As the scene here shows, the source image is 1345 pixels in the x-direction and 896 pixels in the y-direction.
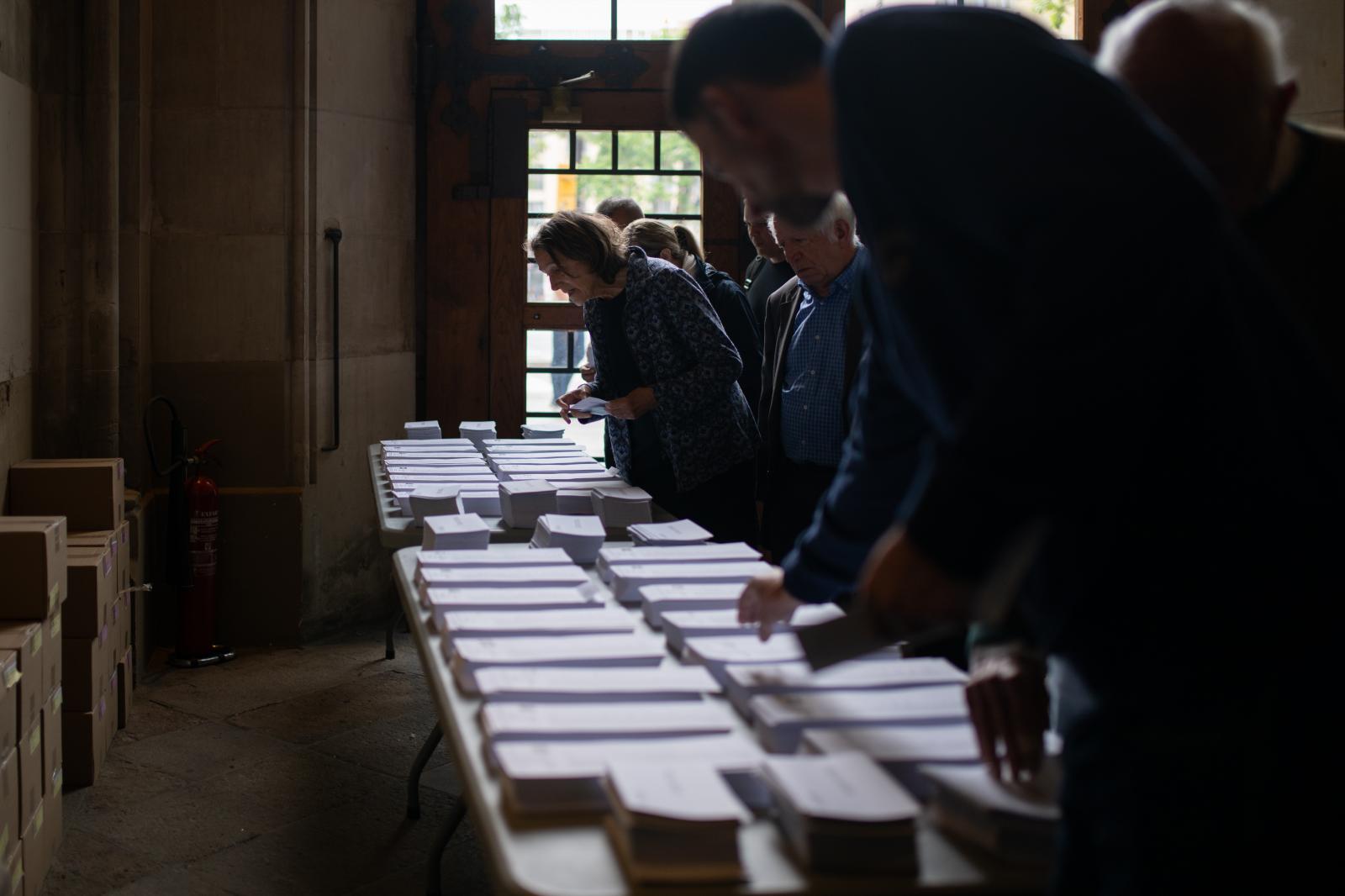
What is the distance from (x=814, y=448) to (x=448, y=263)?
3.00 metres

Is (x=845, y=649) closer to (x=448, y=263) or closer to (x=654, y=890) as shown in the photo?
(x=654, y=890)

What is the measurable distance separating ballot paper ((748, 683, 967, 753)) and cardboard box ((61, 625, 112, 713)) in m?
2.92

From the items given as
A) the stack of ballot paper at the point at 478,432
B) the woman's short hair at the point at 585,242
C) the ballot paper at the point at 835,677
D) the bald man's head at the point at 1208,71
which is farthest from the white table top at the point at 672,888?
the stack of ballot paper at the point at 478,432

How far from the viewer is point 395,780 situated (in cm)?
436

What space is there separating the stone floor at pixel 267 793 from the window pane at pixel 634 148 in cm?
254

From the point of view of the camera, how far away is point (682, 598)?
2365mm

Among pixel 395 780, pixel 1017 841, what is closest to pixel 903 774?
pixel 1017 841

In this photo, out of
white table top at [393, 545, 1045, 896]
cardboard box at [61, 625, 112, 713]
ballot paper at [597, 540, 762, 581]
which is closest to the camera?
white table top at [393, 545, 1045, 896]

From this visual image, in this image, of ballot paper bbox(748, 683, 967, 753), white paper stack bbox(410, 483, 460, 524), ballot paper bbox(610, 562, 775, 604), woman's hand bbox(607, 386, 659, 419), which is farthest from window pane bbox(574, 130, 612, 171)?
ballot paper bbox(748, 683, 967, 753)

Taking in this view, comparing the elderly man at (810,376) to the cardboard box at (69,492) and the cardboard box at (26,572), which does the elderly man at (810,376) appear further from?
the cardboard box at (69,492)

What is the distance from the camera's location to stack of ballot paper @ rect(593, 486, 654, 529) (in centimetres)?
349

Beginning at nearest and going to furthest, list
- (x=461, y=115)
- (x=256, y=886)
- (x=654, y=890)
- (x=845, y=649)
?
(x=654, y=890) < (x=845, y=649) < (x=256, y=886) < (x=461, y=115)

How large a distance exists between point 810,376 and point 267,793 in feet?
6.83

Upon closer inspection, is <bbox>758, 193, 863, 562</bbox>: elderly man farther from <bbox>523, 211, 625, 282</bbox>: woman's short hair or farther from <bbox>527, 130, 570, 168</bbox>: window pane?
<bbox>527, 130, 570, 168</bbox>: window pane
